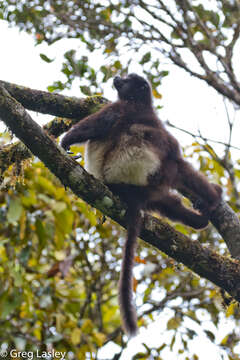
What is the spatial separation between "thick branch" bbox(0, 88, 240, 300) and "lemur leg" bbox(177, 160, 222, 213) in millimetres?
837

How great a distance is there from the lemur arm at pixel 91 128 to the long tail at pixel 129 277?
2.66 feet

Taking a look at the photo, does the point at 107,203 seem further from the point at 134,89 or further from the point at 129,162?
the point at 134,89

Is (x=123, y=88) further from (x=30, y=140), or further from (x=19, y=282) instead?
(x=19, y=282)

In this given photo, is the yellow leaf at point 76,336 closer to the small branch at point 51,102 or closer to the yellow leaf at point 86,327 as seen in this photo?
the yellow leaf at point 86,327

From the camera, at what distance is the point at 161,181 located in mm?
4234

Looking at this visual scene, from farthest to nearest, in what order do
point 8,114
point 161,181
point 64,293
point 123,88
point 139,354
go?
point 123,88 → point 139,354 → point 64,293 → point 161,181 → point 8,114

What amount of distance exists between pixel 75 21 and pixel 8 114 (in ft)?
9.45

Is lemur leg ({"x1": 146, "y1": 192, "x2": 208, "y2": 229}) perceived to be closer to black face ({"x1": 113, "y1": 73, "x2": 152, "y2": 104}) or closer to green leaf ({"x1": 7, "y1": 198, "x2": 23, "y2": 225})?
black face ({"x1": 113, "y1": 73, "x2": 152, "y2": 104})

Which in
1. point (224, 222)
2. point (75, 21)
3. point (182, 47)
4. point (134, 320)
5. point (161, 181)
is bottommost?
point (134, 320)

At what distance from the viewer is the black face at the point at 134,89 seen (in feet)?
17.3

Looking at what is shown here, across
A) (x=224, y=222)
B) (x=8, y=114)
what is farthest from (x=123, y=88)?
(x=8, y=114)

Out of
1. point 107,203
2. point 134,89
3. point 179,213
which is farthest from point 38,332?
point 134,89

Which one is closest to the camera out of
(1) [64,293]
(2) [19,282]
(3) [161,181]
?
(2) [19,282]

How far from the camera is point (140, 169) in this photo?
161 inches
